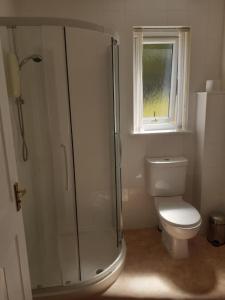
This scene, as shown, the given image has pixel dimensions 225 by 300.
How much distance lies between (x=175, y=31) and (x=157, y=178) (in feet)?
4.61

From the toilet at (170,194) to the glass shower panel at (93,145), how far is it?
1.32 ft

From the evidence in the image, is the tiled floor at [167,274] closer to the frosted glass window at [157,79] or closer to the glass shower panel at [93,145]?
the glass shower panel at [93,145]

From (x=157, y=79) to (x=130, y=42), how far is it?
0.46 metres

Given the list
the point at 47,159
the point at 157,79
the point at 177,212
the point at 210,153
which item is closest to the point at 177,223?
the point at 177,212

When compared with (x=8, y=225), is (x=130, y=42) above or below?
above

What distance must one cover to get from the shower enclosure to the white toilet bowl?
1.40ft

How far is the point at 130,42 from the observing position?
2152 mm

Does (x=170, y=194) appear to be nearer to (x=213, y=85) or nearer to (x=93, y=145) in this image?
(x=93, y=145)

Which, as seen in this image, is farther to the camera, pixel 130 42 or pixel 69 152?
pixel 130 42

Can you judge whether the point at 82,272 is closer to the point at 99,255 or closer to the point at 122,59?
the point at 99,255

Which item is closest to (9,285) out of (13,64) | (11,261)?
(11,261)

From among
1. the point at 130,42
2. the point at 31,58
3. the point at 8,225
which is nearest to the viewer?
the point at 8,225

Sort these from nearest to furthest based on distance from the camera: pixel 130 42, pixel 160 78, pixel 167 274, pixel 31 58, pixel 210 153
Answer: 1. pixel 31 58
2. pixel 167 274
3. pixel 130 42
4. pixel 210 153
5. pixel 160 78

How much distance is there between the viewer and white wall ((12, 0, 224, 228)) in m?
2.07
